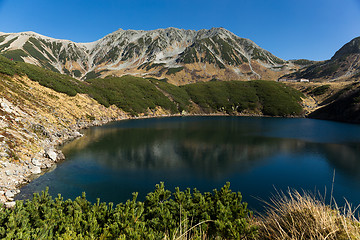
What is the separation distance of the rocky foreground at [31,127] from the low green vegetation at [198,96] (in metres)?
26.1

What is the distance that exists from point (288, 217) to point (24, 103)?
55858 mm

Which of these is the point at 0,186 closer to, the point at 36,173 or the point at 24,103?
the point at 36,173

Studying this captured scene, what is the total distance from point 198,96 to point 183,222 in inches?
5451

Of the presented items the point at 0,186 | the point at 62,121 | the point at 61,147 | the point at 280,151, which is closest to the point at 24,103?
the point at 62,121

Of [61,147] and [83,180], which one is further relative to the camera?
[61,147]

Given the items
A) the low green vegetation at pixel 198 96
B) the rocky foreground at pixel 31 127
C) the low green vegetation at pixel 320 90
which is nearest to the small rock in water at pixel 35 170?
the rocky foreground at pixel 31 127

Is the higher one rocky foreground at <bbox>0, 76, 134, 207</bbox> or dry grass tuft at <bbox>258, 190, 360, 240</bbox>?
dry grass tuft at <bbox>258, 190, 360, 240</bbox>

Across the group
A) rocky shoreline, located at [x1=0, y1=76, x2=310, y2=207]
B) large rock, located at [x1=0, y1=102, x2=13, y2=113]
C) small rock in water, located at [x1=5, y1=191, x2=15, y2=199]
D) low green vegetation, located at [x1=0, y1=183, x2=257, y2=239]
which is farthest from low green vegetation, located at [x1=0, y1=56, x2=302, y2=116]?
low green vegetation, located at [x1=0, y1=183, x2=257, y2=239]

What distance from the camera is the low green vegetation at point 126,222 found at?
7.06 metres

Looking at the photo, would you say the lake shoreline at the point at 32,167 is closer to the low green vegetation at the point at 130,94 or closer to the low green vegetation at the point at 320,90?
the low green vegetation at the point at 130,94

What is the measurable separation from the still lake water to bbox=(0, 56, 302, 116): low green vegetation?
5896 centimetres

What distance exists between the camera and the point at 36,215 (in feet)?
28.8

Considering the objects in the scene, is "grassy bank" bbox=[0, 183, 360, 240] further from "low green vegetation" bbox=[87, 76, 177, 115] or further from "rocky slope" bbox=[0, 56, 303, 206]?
"low green vegetation" bbox=[87, 76, 177, 115]

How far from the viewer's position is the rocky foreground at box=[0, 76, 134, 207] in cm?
2253
